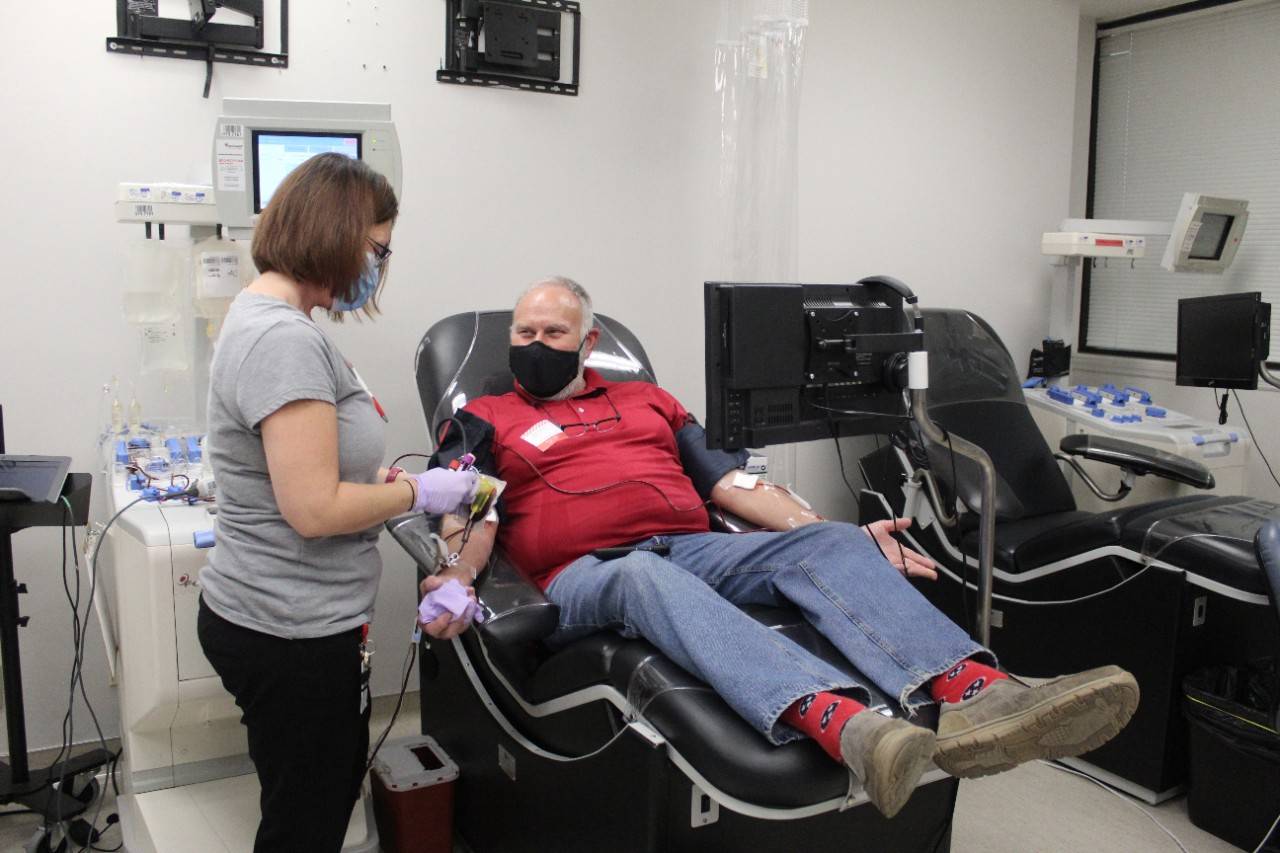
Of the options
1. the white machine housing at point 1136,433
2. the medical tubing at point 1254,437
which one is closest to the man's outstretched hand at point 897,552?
the white machine housing at point 1136,433

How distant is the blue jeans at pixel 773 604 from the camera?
154cm

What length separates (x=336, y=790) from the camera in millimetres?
1637

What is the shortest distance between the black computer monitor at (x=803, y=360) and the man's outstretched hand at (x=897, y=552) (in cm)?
29

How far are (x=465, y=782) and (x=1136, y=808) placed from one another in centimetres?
158

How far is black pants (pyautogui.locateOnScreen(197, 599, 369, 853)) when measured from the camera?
1524mm

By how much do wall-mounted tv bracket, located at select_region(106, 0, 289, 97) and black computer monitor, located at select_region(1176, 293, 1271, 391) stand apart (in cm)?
282

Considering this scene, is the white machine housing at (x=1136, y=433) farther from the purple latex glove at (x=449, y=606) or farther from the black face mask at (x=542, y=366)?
the purple latex glove at (x=449, y=606)

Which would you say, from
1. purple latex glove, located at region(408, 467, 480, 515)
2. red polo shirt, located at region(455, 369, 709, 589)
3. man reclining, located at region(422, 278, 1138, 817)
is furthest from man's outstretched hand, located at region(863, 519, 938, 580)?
purple latex glove, located at region(408, 467, 480, 515)

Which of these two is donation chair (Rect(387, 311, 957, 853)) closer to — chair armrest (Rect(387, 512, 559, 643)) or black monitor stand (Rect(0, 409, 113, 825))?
chair armrest (Rect(387, 512, 559, 643))

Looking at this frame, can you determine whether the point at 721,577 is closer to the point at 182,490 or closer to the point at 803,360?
the point at 803,360

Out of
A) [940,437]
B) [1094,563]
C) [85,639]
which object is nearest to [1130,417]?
[1094,563]

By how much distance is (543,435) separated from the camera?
7.45 ft

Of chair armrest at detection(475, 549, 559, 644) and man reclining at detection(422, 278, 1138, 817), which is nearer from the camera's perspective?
man reclining at detection(422, 278, 1138, 817)

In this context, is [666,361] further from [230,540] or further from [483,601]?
[230,540]
